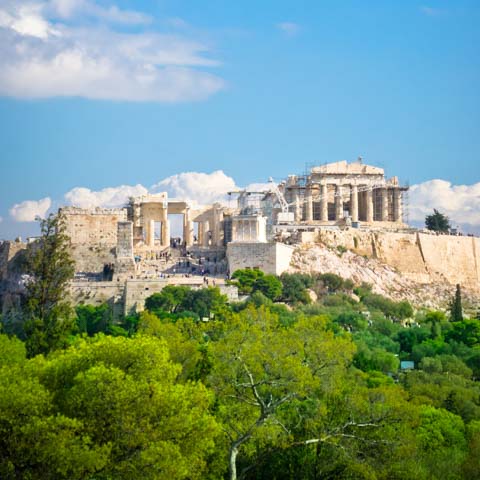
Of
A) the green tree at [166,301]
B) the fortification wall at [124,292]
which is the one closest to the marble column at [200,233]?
the fortification wall at [124,292]

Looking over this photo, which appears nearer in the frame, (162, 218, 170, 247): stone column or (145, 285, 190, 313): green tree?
(145, 285, 190, 313): green tree

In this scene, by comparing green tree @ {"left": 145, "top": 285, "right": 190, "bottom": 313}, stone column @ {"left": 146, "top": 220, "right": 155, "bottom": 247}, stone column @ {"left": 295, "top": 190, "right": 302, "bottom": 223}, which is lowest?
green tree @ {"left": 145, "top": 285, "right": 190, "bottom": 313}

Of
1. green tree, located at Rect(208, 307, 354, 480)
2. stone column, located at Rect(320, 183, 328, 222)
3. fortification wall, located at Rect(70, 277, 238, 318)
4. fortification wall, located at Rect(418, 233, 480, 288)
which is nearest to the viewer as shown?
green tree, located at Rect(208, 307, 354, 480)

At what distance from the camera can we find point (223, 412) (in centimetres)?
2778

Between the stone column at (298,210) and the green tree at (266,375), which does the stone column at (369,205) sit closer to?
the stone column at (298,210)

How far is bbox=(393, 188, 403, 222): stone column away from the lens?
7484 centimetres

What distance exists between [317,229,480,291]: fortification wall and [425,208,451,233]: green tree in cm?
325

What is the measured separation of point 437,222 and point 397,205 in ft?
30.9

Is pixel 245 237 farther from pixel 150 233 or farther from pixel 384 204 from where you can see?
pixel 384 204

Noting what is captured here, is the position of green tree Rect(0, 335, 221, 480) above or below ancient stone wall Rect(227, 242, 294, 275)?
below

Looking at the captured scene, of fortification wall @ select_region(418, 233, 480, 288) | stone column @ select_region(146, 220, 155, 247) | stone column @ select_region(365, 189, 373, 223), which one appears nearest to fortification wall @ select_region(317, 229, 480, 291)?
fortification wall @ select_region(418, 233, 480, 288)

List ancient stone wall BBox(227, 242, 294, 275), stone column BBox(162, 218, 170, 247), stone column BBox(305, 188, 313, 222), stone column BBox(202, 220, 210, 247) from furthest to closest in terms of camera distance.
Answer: stone column BBox(305, 188, 313, 222) < stone column BBox(202, 220, 210, 247) < stone column BBox(162, 218, 170, 247) < ancient stone wall BBox(227, 242, 294, 275)

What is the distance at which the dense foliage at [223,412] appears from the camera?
24.1 meters

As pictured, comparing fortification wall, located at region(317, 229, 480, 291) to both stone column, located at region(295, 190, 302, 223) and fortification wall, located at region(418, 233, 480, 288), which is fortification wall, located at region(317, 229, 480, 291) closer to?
fortification wall, located at region(418, 233, 480, 288)
